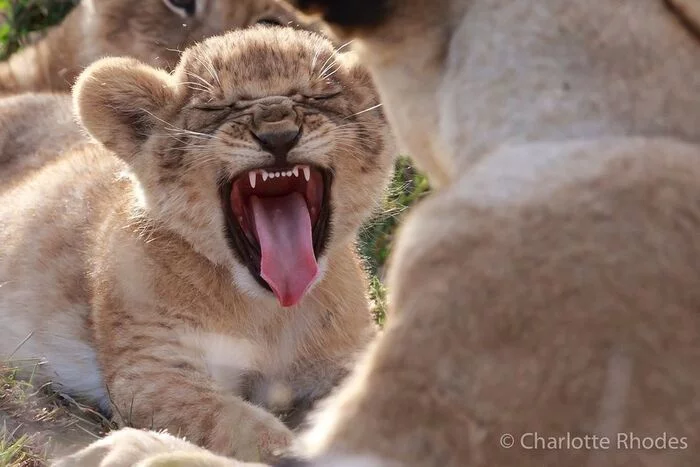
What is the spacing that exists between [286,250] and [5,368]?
2.29ft

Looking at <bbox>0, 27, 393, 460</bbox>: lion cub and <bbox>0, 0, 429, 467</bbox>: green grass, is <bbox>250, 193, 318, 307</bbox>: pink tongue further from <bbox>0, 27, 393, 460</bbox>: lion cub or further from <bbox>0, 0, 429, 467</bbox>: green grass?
<bbox>0, 0, 429, 467</bbox>: green grass

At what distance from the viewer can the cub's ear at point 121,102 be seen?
8.06 feet

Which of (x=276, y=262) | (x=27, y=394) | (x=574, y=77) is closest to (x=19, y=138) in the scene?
(x=27, y=394)

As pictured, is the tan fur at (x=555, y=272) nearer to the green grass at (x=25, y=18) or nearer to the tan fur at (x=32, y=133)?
the tan fur at (x=32, y=133)

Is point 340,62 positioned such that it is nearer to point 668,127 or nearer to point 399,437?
point 668,127

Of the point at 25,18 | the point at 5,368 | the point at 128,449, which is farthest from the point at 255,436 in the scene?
the point at 25,18

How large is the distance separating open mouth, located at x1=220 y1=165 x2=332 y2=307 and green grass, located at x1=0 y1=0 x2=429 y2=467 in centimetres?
43

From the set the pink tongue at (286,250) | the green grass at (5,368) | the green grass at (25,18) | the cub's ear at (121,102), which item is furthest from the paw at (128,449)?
the green grass at (25,18)

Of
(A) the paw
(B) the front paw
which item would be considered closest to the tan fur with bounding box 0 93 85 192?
(B) the front paw

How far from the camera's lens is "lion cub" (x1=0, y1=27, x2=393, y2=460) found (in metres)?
2.33

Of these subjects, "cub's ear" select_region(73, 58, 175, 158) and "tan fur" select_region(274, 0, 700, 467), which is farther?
"cub's ear" select_region(73, 58, 175, 158)

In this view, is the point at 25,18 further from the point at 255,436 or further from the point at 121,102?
the point at 255,436

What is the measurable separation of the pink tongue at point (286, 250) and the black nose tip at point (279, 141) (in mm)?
170

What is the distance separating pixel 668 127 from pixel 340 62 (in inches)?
52.8
